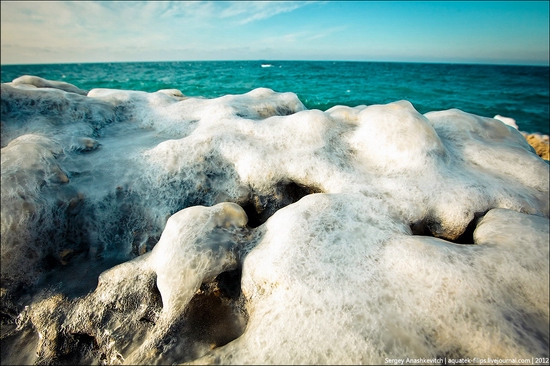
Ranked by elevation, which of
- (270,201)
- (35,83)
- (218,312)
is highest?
(35,83)

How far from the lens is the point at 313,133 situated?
4250 mm

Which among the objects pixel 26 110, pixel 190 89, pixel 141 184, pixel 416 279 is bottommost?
pixel 416 279

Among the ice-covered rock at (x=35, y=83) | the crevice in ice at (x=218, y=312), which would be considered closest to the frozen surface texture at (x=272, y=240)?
the crevice in ice at (x=218, y=312)

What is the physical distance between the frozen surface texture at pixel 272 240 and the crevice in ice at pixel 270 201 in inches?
0.9

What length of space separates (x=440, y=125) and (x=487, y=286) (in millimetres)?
3335

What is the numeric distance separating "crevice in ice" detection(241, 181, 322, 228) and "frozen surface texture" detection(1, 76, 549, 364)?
0.07 feet

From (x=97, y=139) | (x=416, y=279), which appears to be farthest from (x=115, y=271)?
(x=416, y=279)

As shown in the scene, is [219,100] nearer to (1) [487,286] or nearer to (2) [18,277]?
(2) [18,277]

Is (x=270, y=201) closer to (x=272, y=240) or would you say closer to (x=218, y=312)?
(x=272, y=240)

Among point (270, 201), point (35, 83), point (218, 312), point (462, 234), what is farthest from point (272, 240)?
point (35, 83)

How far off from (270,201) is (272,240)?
107cm

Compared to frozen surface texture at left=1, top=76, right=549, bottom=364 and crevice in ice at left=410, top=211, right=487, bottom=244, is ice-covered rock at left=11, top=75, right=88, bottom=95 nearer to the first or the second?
frozen surface texture at left=1, top=76, right=549, bottom=364

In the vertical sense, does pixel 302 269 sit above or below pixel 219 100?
below

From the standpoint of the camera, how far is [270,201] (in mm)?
3842
